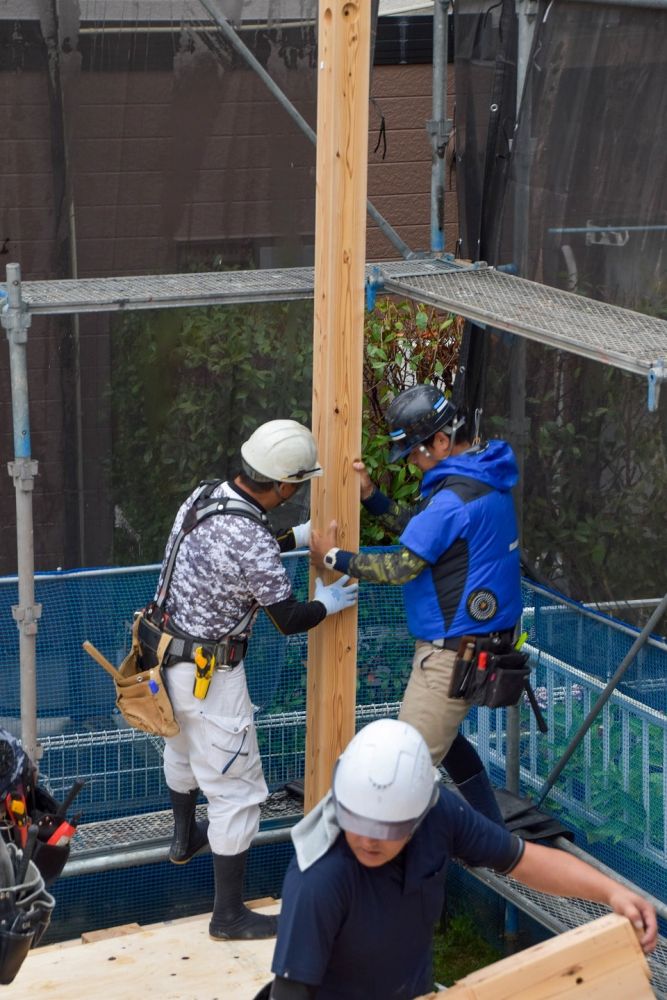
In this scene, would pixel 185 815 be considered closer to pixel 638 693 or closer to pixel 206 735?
pixel 206 735

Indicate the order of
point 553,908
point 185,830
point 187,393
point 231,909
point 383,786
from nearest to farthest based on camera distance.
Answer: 1. point 383,786
2. point 231,909
3. point 553,908
4. point 185,830
5. point 187,393

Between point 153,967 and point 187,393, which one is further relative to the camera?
point 187,393

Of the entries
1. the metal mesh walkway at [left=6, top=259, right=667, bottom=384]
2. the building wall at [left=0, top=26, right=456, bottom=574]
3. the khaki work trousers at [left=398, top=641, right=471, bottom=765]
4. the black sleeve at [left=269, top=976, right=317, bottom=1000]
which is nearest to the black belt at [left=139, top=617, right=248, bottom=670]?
the khaki work trousers at [left=398, top=641, right=471, bottom=765]

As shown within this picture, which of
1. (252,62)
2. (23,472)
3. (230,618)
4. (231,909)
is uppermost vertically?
(252,62)

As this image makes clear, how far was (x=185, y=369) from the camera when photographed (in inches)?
246

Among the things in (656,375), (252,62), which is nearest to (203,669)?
(656,375)

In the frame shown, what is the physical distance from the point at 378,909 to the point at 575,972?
488 millimetres

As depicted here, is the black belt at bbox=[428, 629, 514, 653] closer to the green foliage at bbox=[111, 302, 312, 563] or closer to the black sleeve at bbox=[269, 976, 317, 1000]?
the green foliage at bbox=[111, 302, 312, 563]

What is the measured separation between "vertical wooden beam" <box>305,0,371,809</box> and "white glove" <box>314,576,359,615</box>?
5cm

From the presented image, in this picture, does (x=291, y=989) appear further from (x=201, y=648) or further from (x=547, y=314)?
(x=547, y=314)

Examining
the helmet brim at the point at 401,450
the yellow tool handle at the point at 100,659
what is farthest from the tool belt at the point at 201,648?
the helmet brim at the point at 401,450

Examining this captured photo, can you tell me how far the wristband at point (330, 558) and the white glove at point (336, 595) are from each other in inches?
4.6

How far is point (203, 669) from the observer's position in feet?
15.9

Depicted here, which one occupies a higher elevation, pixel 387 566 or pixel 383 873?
pixel 387 566
